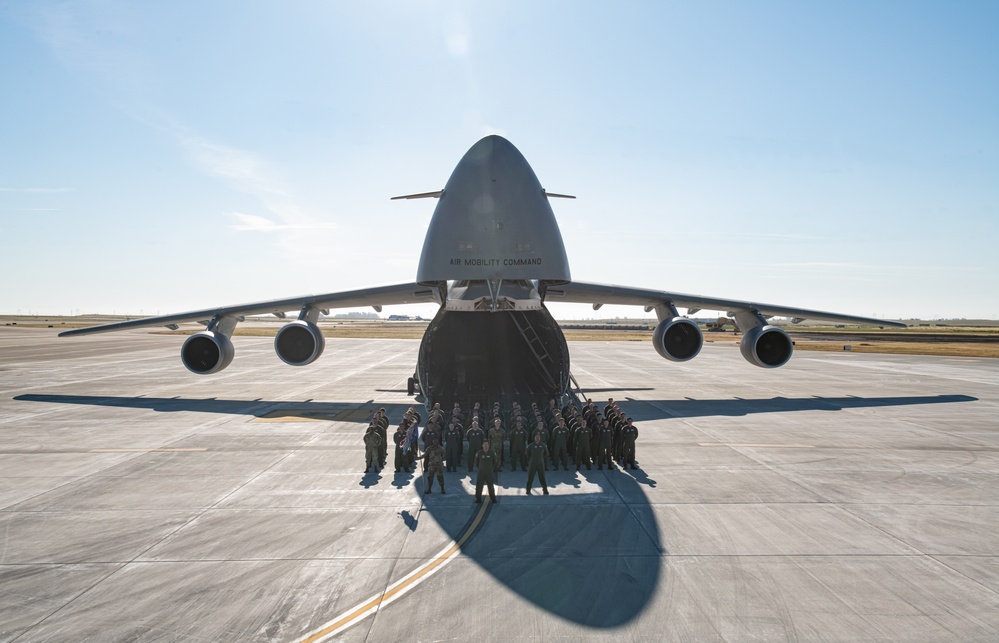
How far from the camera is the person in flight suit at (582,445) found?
9.92 metres

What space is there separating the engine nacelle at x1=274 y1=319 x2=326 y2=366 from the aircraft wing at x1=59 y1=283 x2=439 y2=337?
1.29m

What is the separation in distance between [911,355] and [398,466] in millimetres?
44931

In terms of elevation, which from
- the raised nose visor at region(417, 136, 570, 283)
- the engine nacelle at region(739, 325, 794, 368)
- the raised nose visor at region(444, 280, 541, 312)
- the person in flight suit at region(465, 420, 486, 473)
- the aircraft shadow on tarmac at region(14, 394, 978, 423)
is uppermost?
the raised nose visor at region(417, 136, 570, 283)

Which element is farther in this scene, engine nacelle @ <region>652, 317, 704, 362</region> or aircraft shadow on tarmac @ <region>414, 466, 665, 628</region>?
engine nacelle @ <region>652, 317, 704, 362</region>

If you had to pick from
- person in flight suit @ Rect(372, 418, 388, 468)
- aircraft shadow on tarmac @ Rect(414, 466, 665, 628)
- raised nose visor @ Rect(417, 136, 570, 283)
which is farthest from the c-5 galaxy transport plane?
aircraft shadow on tarmac @ Rect(414, 466, 665, 628)

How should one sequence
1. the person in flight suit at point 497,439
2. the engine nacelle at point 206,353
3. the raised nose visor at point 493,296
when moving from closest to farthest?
1. the person in flight suit at point 497,439
2. the raised nose visor at point 493,296
3. the engine nacelle at point 206,353

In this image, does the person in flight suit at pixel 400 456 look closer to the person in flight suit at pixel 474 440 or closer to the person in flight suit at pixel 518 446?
the person in flight suit at pixel 474 440

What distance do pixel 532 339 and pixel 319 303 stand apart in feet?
23.5

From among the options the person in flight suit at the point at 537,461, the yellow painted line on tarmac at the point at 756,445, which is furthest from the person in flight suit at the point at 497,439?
the yellow painted line on tarmac at the point at 756,445

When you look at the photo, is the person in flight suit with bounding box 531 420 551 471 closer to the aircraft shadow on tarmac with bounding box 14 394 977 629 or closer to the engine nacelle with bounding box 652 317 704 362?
the aircraft shadow on tarmac with bounding box 14 394 977 629

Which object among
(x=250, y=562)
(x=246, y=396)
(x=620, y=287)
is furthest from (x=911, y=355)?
(x=250, y=562)

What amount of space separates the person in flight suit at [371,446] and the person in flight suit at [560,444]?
10.9 ft

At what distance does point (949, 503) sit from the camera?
8.20m

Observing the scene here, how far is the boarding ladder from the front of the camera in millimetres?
13961
